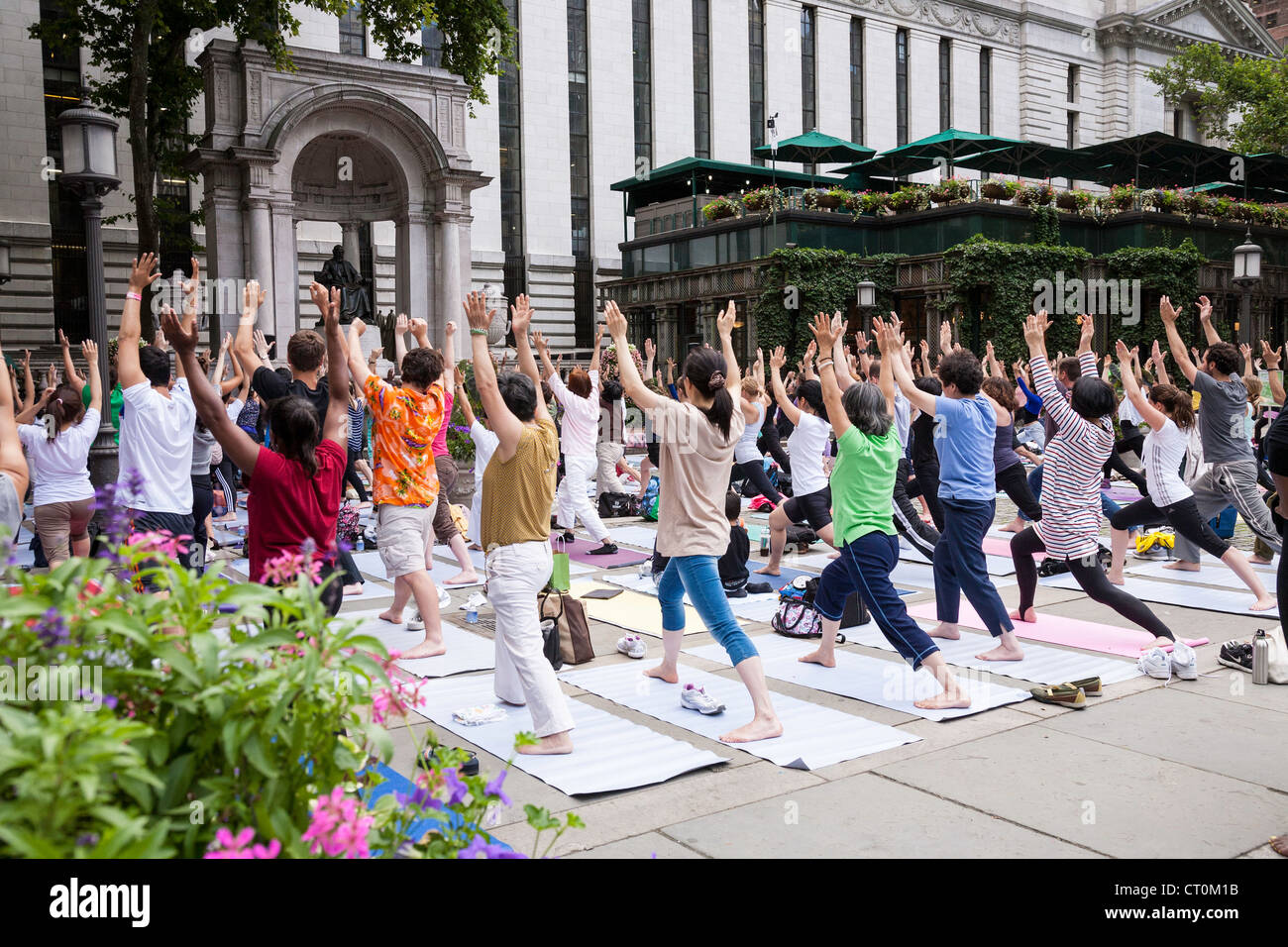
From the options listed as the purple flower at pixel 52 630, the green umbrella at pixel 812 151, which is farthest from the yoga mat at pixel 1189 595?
the green umbrella at pixel 812 151

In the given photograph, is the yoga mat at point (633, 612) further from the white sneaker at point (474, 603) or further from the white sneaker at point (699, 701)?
the white sneaker at point (699, 701)

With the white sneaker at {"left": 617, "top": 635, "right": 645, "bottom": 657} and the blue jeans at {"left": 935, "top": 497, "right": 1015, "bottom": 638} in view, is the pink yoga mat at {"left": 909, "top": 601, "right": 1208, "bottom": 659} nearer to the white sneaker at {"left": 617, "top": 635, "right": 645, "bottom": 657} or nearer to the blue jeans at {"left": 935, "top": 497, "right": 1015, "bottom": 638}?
the blue jeans at {"left": 935, "top": 497, "right": 1015, "bottom": 638}

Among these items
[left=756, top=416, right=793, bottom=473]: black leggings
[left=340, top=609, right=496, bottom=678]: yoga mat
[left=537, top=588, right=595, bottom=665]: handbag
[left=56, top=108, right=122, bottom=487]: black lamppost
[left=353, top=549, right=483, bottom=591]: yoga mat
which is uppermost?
[left=56, top=108, right=122, bottom=487]: black lamppost

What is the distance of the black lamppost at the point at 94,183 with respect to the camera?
31.6 ft

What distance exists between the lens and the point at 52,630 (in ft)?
6.25

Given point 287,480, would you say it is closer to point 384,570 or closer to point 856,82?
point 384,570

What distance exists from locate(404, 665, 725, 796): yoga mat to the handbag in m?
0.83

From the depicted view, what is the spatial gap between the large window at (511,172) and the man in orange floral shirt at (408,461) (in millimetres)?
31244

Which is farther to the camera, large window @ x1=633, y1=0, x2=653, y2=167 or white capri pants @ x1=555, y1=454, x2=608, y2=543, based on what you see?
large window @ x1=633, y1=0, x2=653, y2=167

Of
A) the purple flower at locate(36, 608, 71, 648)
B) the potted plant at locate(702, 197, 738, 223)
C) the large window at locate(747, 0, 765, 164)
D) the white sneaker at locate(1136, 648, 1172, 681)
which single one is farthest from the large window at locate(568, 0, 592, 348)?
the purple flower at locate(36, 608, 71, 648)

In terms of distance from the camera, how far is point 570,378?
11438 millimetres

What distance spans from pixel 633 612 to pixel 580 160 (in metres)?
33.2

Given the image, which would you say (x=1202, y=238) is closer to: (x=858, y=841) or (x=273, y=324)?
(x=273, y=324)

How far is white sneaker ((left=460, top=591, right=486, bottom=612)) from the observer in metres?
8.98
